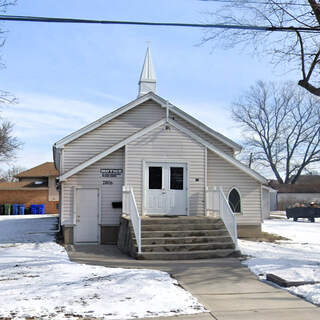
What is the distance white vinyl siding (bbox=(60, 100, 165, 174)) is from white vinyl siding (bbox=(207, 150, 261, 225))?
3.22 meters

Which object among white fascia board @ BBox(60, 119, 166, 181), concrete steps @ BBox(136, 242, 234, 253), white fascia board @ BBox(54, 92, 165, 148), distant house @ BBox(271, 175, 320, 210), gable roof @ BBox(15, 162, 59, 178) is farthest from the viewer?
distant house @ BBox(271, 175, 320, 210)

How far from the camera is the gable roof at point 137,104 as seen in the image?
16.9 m

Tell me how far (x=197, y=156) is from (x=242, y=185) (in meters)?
2.37

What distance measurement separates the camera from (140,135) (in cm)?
1619

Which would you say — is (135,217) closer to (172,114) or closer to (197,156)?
(197,156)

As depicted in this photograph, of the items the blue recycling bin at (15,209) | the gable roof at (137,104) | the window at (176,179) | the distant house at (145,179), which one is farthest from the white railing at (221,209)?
the blue recycling bin at (15,209)

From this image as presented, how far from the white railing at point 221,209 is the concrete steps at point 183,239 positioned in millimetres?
207

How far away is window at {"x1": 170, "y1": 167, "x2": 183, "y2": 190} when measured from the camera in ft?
54.0

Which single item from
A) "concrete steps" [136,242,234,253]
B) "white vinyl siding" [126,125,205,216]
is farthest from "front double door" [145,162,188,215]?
"concrete steps" [136,242,234,253]

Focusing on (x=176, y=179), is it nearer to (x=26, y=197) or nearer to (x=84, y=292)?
(x=84, y=292)

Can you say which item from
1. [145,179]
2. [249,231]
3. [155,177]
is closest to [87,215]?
[145,179]

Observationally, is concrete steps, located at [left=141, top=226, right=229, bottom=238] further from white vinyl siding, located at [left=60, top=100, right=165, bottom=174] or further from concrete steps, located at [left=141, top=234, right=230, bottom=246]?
white vinyl siding, located at [left=60, top=100, right=165, bottom=174]

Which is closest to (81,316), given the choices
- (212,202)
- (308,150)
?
(212,202)

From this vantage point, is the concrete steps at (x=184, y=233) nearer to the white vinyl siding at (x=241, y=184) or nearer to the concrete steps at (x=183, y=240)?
the concrete steps at (x=183, y=240)
